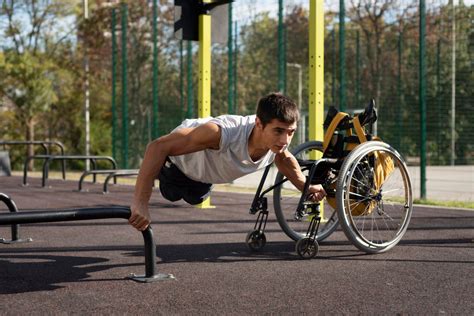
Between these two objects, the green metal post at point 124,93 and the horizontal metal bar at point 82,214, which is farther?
the green metal post at point 124,93

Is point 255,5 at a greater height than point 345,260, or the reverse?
point 255,5

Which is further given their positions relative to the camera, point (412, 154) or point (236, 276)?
point (412, 154)

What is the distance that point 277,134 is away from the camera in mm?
3887

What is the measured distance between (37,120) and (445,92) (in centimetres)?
1632

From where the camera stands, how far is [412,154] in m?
14.8

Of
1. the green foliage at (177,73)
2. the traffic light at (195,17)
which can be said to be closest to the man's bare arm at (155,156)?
the traffic light at (195,17)

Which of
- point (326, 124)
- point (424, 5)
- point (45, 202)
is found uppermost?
point (424, 5)

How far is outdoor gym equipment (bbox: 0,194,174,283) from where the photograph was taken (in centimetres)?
369

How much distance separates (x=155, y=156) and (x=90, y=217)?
527mm

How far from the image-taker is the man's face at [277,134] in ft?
12.7

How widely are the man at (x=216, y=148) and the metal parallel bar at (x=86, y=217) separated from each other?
130mm

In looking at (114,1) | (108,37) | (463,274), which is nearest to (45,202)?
(463,274)

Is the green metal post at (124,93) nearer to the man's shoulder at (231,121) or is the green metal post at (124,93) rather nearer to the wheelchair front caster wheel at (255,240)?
the wheelchair front caster wheel at (255,240)

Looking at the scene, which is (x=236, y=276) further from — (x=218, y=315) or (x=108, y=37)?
(x=108, y=37)
